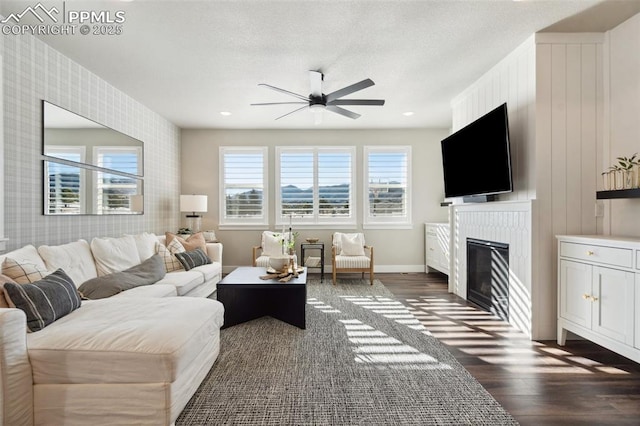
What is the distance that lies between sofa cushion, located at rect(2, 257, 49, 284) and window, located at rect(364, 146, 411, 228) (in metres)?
4.87

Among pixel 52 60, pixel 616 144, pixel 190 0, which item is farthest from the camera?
pixel 52 60

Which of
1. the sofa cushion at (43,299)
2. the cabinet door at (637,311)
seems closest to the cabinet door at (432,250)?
the cabinet door at (637,311)

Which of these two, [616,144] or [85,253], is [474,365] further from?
[85,253]

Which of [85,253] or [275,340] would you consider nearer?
[275,340]

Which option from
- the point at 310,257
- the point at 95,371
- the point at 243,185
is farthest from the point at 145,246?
the point at 310,257

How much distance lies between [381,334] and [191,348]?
1846mm

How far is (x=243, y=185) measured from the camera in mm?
6195

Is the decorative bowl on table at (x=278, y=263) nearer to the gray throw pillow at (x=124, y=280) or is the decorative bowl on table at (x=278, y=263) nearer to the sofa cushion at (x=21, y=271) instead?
the gray throw pillow at (x=124, y=280)

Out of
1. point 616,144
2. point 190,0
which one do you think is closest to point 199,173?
point 190,0

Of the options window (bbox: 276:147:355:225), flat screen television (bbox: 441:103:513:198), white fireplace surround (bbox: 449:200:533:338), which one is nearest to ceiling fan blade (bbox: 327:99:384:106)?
flat screen television (bbox: 441:103:513:198)

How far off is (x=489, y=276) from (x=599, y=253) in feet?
4.50

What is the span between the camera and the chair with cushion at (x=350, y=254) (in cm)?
521

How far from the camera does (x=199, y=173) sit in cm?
619

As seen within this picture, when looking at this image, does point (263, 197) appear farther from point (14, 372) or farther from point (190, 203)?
point (14, 372)
